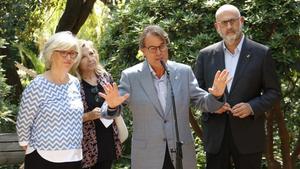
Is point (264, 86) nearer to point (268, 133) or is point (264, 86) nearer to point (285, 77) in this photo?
point (285, 77)

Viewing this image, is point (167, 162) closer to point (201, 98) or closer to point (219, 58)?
point (201, 98)

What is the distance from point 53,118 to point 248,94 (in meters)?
1.61

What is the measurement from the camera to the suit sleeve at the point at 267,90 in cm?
461

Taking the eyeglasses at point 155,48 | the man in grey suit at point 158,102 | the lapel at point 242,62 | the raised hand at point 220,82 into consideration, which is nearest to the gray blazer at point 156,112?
the man in grey suit at point 158,102

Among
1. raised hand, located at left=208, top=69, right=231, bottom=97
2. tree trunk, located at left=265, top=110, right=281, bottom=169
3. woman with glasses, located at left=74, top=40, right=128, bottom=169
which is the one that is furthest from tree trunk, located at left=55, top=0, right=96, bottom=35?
raised hand, located at left=208, top=69, right=231, bottom=97

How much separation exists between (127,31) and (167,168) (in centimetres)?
191

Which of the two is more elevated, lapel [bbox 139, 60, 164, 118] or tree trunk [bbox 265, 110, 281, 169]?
lapel [bbox 139, 60, 164, 118]

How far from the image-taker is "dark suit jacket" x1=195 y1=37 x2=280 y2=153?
4.70 metres

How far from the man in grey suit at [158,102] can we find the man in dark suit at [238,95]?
279 mm

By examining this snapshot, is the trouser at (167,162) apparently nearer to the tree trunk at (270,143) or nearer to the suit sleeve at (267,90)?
the suit sleeve at (267,90)

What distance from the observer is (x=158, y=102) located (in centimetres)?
447

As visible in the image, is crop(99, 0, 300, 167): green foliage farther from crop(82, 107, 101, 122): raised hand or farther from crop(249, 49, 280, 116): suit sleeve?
crop(82, 107, 101, 122): raised hand

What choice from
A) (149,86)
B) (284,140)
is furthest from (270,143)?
(149,86)

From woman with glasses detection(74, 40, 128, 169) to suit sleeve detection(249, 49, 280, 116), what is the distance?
4.02ft
